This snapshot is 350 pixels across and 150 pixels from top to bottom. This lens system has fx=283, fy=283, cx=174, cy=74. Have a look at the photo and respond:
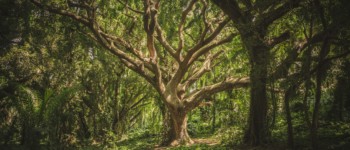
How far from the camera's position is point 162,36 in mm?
11312

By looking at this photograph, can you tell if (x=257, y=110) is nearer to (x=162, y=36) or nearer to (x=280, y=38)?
(x=280, y=38)

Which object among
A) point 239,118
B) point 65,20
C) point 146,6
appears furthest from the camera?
point 239,118

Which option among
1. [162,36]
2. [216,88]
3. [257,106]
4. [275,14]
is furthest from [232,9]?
[216,88]

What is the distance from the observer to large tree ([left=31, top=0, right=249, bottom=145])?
31.7 ft

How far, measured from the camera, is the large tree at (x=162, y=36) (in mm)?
9648

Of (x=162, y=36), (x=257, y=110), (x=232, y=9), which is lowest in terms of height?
(x=257, y=110)

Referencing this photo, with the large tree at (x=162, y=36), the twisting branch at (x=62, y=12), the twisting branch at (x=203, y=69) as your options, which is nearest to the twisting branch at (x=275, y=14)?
the large tree at (x=162, y=36)

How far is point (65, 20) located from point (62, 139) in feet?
14.5

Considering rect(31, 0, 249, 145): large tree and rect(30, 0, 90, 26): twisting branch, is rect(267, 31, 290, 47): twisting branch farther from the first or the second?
rect(30, 0, 90, 26): twisting branch

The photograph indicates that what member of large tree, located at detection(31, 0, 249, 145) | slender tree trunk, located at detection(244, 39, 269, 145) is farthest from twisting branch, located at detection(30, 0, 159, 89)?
slender tree trunk, located at detection(244, 39, 269, 145)

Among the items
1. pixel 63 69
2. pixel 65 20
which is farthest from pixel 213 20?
pixel 63 69

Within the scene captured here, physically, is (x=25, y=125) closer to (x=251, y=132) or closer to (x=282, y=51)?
(x=251, y=132)

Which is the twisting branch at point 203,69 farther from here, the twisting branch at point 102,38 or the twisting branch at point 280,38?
the twisting branch at point 280,38

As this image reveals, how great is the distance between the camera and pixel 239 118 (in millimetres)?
11680
